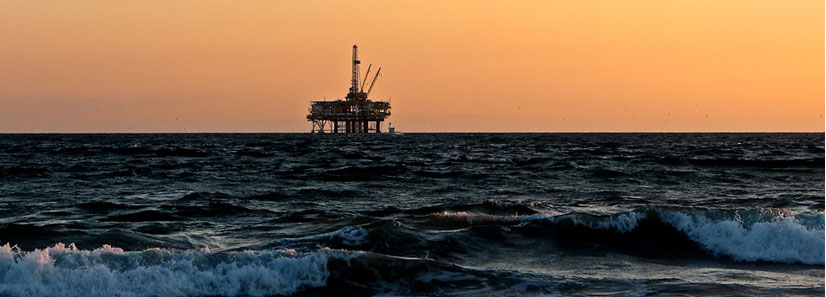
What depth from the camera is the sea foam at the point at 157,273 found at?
10797 millimetres

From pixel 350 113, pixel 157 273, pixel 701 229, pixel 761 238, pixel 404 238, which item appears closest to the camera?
pixel 157 273

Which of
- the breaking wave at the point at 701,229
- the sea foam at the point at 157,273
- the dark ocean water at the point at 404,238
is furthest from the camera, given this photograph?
the breaking wave at the point at 701,229

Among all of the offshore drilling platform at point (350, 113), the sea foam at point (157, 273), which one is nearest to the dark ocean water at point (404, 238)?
the sea foam at point (157, 273)

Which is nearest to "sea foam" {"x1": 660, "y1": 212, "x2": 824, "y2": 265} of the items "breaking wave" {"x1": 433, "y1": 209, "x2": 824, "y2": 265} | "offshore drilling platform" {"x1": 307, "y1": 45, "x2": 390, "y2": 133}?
"breaking wave" {"x1": 433, "y1": 209, "x2": 824, "y2": 265}

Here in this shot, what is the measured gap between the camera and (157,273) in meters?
11.2

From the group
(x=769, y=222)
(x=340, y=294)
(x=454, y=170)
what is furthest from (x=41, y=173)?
(x=769, y=222)

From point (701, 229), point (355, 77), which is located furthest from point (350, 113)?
point (701, 229)

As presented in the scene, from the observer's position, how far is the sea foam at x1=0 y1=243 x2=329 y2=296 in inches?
425

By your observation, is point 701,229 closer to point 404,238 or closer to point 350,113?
point 404,238

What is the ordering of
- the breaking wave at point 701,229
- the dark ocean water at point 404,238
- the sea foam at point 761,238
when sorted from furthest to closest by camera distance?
the breaking wave at point 701,229 < the sea foam at point 761,238 < the dark ocean water at point 404,238

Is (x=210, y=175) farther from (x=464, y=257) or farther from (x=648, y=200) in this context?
(x=464, y=257)

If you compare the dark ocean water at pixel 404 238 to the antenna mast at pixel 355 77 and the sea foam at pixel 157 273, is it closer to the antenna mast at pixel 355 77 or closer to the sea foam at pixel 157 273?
the sea foam at pixel 157 273

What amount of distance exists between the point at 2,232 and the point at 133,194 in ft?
28.0

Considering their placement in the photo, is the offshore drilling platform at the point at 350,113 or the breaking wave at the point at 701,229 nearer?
the breaking wave at the point at 701,229
